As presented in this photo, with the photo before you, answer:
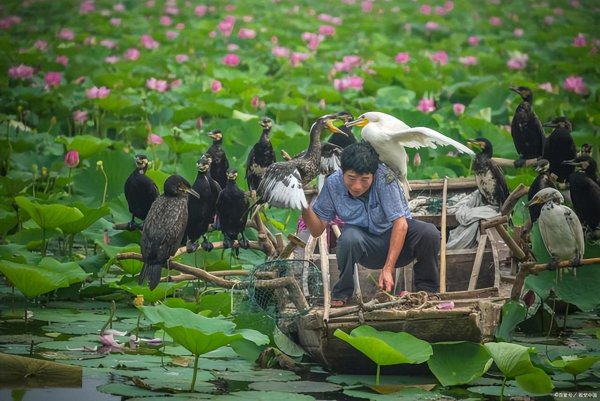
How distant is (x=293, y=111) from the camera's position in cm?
1277

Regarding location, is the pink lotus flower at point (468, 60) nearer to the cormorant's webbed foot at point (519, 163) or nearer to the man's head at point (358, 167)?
the cormorant's webbed foot at point (519, 163)

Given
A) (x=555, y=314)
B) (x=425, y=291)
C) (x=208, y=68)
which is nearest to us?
(x=425, y=291)

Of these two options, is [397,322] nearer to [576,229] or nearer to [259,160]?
[576,229]

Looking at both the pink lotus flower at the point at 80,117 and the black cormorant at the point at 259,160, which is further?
the pink lotus flower at the point at 80,117

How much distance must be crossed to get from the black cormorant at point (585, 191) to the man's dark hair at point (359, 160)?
1620mm

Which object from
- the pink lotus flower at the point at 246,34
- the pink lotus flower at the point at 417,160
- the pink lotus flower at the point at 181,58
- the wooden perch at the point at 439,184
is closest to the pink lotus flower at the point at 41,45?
the pink lotus flower at the point at 181,58

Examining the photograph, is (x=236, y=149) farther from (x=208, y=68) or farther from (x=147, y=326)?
(x=208, y=68)

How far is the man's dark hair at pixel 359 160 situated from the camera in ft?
21.0

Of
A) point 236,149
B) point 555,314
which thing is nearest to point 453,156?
point 236,149

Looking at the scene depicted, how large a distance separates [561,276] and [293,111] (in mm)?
5890

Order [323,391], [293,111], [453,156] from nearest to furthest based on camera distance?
[323,391] < [453,156] < [293,111]

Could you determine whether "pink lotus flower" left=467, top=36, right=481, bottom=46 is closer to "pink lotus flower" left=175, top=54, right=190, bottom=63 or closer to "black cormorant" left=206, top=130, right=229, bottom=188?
"pink lotus flower" left=175, top=54, right=190, bottom=63

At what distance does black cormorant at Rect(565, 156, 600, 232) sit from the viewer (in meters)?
7.50

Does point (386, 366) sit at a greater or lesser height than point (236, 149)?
lesser
